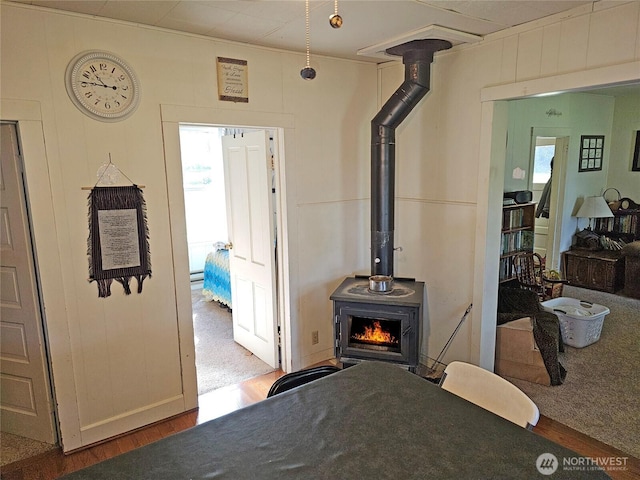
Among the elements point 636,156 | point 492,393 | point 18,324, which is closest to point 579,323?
point 492,393

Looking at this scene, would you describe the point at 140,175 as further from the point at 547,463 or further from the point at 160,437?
the point at 547,463

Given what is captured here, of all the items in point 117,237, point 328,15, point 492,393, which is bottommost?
point 492,393

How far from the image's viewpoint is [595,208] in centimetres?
557

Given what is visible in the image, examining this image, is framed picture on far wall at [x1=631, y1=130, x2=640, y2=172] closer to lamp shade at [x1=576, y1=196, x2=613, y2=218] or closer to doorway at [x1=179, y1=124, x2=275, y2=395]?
lamp shade at [x1=576, y1=196, x2=613, y2=218]

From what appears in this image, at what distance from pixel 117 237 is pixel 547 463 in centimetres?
240

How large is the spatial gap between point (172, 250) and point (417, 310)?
5.45ft

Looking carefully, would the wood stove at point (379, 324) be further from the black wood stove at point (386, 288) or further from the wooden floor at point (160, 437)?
the wooden floor at point (160, 437)

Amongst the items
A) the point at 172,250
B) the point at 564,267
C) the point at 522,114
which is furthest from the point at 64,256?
the point at 564,267

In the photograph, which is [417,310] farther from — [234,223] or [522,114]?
[522,114]

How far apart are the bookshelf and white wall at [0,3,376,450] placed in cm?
176

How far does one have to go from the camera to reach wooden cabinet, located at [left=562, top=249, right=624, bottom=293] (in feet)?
17.3

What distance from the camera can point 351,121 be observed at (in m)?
3.54

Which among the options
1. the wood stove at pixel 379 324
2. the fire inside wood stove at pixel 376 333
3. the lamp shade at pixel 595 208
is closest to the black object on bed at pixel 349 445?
the wood stove at pixel 379 324

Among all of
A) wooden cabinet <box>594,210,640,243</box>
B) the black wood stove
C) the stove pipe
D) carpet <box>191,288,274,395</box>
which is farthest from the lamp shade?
carpet <box>191,288,274,395</box>
